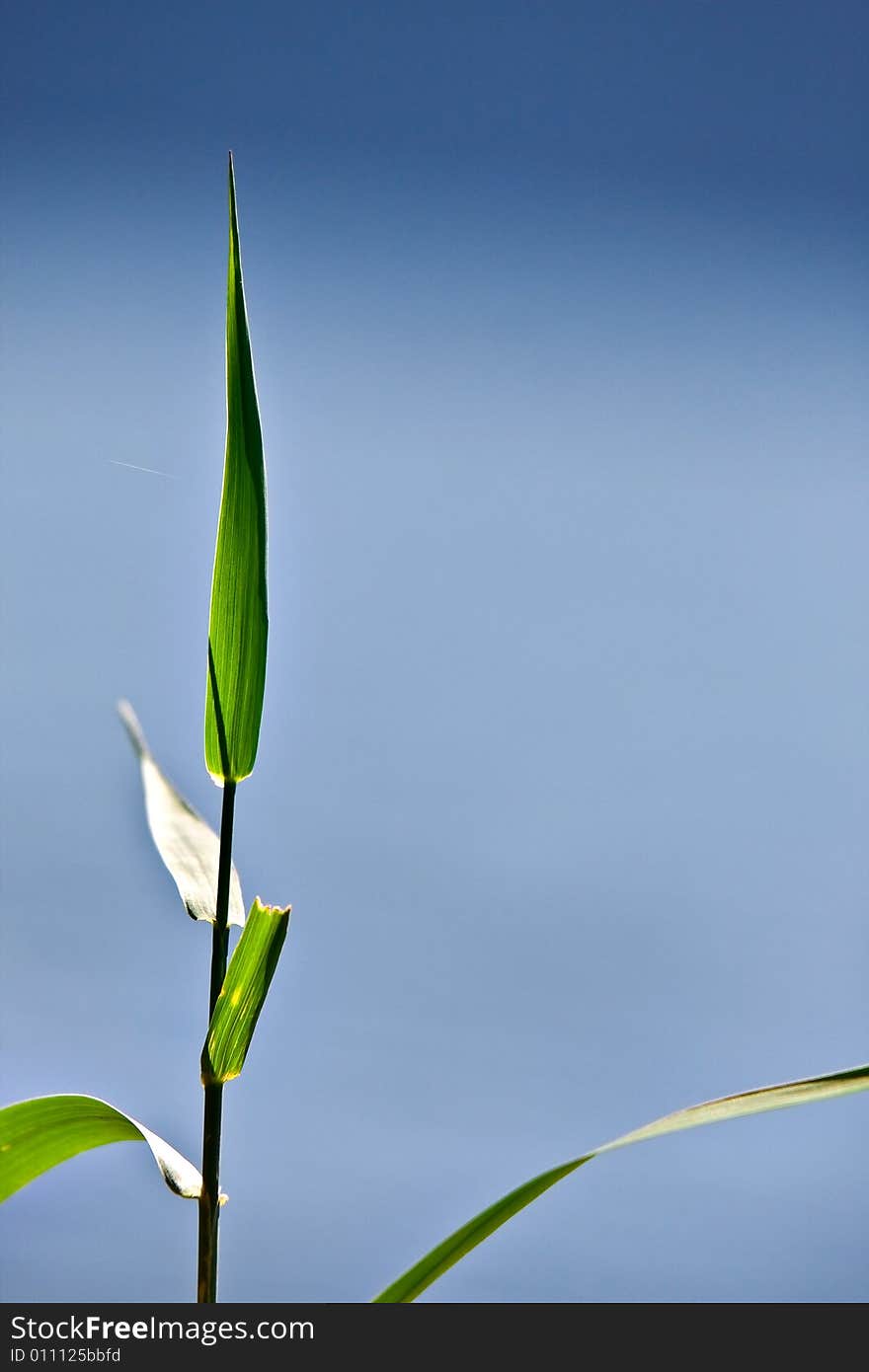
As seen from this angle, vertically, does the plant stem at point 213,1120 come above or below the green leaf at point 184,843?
below

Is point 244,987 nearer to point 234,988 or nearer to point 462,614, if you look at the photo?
point 234,988

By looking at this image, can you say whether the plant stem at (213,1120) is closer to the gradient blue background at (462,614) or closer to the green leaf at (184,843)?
the green leaf at (184,843)

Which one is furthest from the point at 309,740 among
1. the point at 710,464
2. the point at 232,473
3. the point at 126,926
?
the point at 232,473

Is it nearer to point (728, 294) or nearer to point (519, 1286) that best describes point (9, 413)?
point (728, 294)

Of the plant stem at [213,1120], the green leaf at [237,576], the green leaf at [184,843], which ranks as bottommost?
the plant stem at [213,1120]

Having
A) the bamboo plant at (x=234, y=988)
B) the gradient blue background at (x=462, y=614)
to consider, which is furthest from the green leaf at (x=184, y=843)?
the gradient blue background at (x=462, y=614)

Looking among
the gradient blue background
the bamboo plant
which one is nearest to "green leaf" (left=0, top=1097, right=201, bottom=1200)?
the bamboo plant

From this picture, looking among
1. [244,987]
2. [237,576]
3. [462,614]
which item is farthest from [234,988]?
[462,614]
